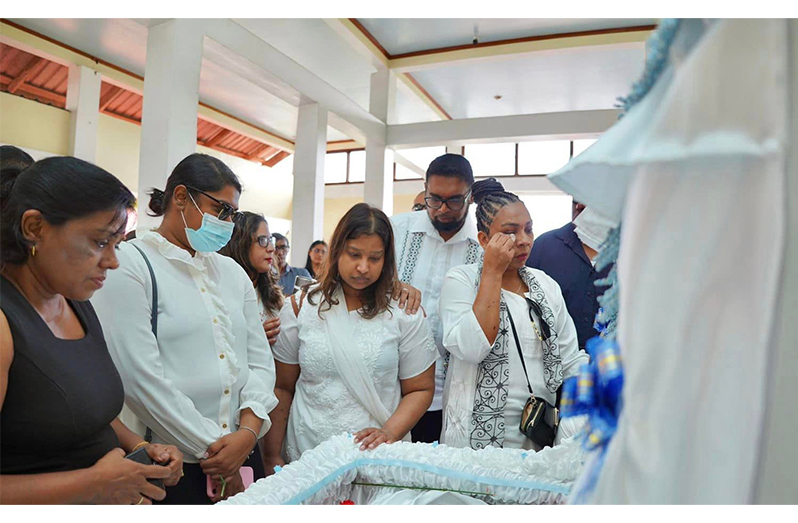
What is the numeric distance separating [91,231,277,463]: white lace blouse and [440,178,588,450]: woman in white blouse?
56 cm

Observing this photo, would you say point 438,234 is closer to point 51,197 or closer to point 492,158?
point 51,197

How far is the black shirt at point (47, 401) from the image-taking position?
101cm

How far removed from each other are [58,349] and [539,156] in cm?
1011

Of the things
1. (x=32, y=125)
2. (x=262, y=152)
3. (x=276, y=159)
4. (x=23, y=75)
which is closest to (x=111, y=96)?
(x=23, y=75)

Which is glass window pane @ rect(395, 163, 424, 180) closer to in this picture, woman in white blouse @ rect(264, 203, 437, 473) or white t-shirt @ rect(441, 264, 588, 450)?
woman in white blouse @ rect(264, 203, 437, 473)

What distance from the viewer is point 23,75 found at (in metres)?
7.67

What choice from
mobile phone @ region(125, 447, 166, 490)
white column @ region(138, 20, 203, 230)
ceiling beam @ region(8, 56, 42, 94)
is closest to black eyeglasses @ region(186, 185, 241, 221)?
mobile phone @ region(125, 447, 166, 490)

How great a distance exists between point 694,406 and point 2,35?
727 cm

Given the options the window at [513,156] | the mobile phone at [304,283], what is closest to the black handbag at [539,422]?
the mobile phone at [304,283]

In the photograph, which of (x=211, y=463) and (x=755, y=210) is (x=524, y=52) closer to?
(x=211, y=463)

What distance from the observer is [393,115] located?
6844 millimetres

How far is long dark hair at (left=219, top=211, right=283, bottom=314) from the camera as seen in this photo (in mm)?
2682
